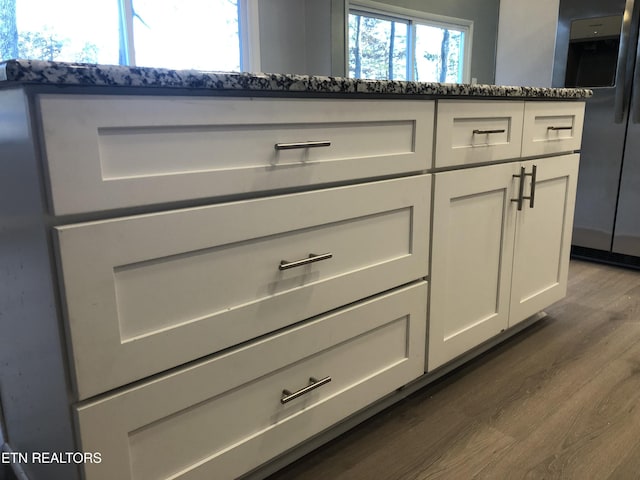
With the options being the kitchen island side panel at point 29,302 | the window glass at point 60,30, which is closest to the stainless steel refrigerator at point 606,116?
the window glass at point 60,30

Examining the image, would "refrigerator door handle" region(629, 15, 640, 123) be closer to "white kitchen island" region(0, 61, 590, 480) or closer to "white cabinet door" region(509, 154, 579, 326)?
"white cabinet door" region(509, 154, 579, 326)

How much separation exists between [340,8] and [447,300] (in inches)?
132

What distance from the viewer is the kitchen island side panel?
0.73 metres

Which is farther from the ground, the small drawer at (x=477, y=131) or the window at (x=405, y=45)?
the window at (x=405, y=45)

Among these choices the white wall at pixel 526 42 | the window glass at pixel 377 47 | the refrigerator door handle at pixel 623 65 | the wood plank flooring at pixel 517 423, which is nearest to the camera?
the wood plank flooring at pixel 517 423

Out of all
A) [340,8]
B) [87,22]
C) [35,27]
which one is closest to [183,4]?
[87,22]

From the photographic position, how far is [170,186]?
0.83 meters

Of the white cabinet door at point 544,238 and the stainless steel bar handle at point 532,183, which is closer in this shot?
the stainless steel bar handle at point 532,183

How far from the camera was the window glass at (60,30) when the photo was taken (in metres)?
2.67

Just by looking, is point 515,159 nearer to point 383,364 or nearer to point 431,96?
point 431,96

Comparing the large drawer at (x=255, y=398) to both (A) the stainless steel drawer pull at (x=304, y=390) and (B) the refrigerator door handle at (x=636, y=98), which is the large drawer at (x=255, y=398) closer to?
(A) the stainless steel drawer pull at (x=304, y=390)

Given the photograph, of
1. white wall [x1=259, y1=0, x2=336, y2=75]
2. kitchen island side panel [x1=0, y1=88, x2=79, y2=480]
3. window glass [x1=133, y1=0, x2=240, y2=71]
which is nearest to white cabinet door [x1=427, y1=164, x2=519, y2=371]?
kitchen island side panel [x1=0, y1=88, x2=79, y2=480]


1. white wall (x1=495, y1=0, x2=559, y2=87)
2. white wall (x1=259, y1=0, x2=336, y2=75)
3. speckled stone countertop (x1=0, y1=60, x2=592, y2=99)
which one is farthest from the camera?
white wall (x1=495, y1=0, x2=559, y2=87)

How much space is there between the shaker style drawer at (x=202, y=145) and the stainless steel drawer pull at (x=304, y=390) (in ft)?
1.52
